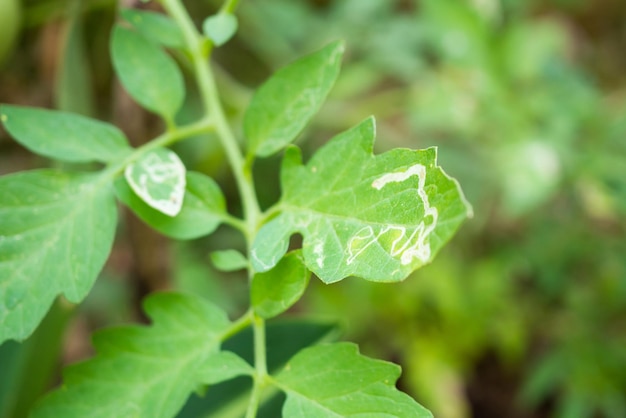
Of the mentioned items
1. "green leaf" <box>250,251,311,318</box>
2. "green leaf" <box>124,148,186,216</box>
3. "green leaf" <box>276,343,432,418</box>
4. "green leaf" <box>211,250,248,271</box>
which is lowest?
"green leaf" <box>276,343,432,418</box>

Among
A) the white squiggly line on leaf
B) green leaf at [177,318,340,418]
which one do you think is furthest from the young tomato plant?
green leaf at [177,318,340,418]

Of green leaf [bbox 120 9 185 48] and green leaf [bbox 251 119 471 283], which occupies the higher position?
green leaf [bbox 120 9 185 48]

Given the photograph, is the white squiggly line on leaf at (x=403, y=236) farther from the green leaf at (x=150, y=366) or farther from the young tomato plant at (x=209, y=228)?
the green leaf at (x=150, y=366)

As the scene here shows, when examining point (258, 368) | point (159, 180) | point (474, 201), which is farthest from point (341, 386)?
point (474, 201)

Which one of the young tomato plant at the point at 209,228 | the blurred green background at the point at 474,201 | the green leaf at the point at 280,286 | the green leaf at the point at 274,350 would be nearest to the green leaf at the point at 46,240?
the young tomato plant at the point at 209,228

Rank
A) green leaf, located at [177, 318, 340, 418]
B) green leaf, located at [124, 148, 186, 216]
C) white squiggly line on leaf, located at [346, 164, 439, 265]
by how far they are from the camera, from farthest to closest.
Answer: green leaf, located at [177, 318, 340, 418]
green leaf, located at [124, 148, 186, 216]
white squiggly line on leaf, located at [346, 164, 439, 265]

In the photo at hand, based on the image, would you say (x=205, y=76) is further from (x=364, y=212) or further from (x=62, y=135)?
(x=364, y=212)

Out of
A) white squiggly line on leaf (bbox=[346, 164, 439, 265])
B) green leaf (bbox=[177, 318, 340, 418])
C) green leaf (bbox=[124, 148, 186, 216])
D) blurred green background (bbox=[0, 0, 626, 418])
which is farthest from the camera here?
blurred green background (bbox=[0, 0, 626, 418])

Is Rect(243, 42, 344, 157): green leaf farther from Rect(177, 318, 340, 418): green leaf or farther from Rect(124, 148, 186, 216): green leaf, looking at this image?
Rect(177, 318, 340, 418): green leaf
